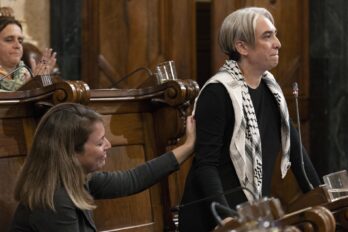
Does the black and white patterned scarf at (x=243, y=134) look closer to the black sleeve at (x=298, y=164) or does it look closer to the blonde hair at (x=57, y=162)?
the black sleeve at (x=298, y=164)

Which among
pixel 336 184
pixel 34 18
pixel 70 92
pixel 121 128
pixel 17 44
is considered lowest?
pixel 336 184

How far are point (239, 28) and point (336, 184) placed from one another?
2.13 ft

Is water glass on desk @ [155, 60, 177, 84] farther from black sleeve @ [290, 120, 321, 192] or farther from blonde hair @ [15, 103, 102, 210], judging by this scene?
blonde hair @ [15, 103, 102, 210]

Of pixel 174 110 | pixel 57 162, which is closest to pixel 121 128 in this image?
pixel 174 110

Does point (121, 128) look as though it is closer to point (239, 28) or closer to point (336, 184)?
point (239, 28)

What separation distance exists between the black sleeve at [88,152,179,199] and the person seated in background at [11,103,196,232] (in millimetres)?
67

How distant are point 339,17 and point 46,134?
12.6ft

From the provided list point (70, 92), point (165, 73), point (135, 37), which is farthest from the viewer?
point (135, 37)

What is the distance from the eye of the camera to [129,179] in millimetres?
2959

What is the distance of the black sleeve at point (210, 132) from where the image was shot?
2.92m

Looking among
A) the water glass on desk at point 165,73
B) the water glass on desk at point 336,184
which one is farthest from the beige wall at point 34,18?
the water glass on desk at point 336,184

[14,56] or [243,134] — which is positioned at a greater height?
[14,56]

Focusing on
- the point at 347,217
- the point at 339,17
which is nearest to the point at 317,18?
the point at 339,17

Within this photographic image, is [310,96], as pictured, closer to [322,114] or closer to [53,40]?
[322,114]
